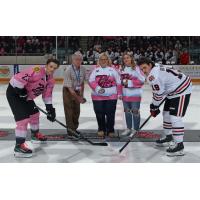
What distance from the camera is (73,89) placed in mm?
5066

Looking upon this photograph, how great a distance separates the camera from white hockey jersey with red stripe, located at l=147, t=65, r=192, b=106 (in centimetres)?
424

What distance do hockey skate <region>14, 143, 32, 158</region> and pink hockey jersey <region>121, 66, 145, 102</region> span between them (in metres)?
1.40

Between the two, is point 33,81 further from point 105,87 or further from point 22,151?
point 105,87

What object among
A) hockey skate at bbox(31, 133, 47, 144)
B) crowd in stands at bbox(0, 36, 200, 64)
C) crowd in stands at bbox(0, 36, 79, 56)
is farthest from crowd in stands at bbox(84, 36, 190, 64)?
hockey skate at bbox(31, 133, 47, 144)

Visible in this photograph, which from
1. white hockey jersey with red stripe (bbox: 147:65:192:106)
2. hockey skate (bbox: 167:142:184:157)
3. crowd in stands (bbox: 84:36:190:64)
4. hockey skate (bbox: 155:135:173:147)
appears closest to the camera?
white hockey jersey with red stripe (bbox: 147:65:192:106)

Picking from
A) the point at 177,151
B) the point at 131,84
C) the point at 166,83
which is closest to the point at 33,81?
the point at 131,84

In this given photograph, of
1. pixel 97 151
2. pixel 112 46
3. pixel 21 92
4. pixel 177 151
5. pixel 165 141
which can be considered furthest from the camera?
pixel 112 46

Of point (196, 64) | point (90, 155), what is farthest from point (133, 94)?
point (196, 64)

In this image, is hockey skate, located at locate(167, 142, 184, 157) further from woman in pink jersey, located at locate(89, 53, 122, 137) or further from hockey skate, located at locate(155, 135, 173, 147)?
woman in pink jersey, located at locate(89, 53, 122, 137)

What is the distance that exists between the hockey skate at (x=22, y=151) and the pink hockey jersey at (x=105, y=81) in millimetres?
1139

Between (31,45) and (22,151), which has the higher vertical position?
(31,45)

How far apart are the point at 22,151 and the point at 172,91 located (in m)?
1.69

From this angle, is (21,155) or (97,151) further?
(97,151)

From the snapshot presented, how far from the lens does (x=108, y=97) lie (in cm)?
504
